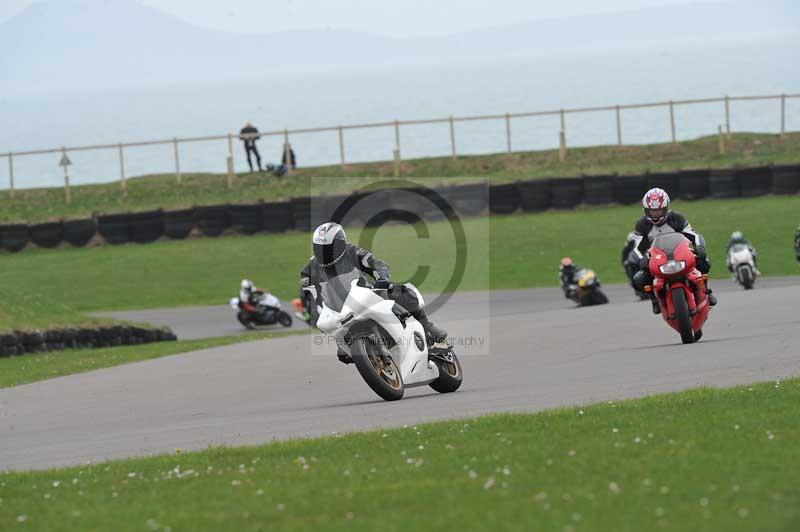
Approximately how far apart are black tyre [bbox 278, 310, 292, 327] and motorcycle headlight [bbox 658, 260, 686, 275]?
568 inches

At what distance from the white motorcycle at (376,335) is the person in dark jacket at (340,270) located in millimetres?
41

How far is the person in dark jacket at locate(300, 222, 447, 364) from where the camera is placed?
1180cm

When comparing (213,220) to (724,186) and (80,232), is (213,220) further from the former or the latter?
(724,186)

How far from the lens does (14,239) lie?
3819 cm

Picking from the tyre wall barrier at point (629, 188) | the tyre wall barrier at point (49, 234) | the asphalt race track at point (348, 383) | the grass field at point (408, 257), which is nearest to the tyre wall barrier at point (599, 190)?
the tyre wall barrier at point (629, 188)

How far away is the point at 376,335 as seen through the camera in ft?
38.1

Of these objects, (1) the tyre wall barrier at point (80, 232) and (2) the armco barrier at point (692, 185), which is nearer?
(2) the armco barrier at point (692, 185)

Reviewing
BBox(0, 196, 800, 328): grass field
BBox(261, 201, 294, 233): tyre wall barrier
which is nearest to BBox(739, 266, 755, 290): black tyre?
BBox(0, 196, 800, 328): grass field

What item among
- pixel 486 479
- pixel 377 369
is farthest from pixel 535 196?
pixel 486 479

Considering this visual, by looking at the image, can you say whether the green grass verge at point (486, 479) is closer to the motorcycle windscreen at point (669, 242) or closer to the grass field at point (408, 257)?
the motorcycle windscreen at point (669, 242)

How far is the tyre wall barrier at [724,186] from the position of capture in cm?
3619

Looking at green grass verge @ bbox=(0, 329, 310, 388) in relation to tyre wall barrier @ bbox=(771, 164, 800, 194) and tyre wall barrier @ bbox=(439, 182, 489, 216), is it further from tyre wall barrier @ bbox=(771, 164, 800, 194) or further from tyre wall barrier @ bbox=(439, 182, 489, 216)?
tyre wall barrier @ bbox=(771, 164, 800, 194)

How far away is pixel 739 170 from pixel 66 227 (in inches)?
707

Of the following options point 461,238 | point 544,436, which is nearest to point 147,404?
point 544,436
